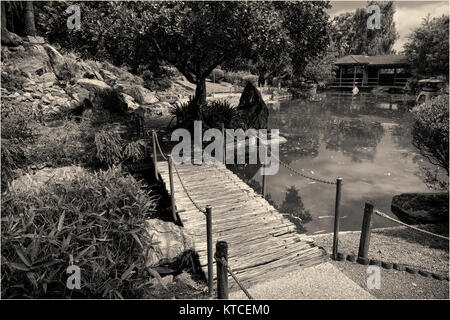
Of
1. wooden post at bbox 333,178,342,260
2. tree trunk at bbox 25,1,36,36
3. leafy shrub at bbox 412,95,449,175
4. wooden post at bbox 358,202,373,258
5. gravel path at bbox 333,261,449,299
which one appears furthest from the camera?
tree trunk at bbox 25,1,36,36

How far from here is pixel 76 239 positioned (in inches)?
159

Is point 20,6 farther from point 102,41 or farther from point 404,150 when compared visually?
point 404,150

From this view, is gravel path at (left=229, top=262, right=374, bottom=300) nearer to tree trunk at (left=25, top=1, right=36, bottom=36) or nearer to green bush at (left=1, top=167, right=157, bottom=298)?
green bush at (left=1, top=167, right=157, bottom=298)

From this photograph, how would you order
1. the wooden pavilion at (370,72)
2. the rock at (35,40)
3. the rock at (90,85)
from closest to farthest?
the rock at (90,85) → the rock at (35,40) → the wooden pavilion at (370,72)

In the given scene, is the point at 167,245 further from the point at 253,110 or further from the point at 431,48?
the point at 431,48

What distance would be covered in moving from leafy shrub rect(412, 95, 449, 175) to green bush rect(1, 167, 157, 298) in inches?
273

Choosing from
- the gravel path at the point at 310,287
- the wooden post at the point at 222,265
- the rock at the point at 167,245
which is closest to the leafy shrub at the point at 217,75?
the rock at the point at 167,245

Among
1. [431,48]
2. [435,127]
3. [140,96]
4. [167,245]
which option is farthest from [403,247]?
[431,48]

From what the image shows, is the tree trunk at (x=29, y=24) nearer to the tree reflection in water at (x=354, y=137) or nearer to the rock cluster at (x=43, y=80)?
the rock cluster at (x=43, y=80)

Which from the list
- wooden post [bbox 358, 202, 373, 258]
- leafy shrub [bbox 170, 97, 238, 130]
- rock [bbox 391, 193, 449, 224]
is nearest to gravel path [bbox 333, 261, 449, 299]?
wooden post [bbox 358, 202, 373, 258]

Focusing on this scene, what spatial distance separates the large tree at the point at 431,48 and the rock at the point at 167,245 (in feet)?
111

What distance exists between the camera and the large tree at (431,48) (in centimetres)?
2941

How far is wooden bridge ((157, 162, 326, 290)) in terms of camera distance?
505 centimetres

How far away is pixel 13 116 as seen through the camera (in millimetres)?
8328
